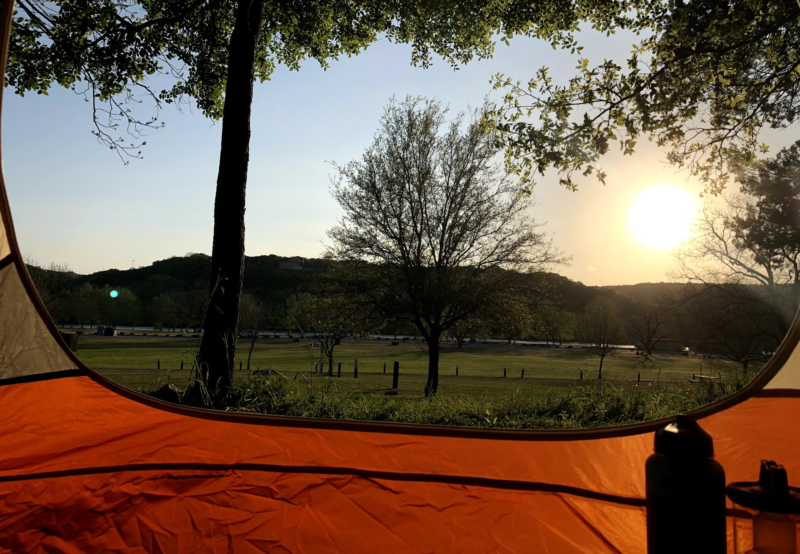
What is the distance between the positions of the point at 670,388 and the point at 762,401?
3.96 meters

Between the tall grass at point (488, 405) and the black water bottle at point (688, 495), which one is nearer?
the black water bottle at point (688, 495)

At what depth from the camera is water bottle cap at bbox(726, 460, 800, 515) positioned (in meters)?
0.84

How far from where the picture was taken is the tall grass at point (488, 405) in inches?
140

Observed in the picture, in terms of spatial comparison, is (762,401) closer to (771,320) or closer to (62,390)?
(771,320)

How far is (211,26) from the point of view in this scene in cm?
560

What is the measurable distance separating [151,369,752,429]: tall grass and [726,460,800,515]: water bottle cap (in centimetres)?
256

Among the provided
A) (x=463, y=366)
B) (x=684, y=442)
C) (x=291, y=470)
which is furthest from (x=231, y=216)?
(x=463, y=366)

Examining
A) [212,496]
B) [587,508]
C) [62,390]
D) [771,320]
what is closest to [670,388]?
[771,320]

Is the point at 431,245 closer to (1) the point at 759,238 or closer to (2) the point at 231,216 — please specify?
(2) the point at 231,216

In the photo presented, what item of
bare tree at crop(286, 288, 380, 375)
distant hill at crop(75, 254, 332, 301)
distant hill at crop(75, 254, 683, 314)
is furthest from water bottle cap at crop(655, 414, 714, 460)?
distant hill at crop(75, 254, 332, 301)

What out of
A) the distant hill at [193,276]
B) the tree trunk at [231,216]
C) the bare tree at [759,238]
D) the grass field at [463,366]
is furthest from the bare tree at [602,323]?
the distant hill at [193,276]

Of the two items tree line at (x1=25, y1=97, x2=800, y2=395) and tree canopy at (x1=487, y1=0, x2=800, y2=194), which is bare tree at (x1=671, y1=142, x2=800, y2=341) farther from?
A: tree line at (x1=25, y1=97, x2=800, y2=395)

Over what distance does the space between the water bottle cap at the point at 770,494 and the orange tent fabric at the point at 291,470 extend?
21.3 inches

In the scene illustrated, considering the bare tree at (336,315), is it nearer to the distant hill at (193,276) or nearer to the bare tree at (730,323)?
the bare tree at (730,323)
